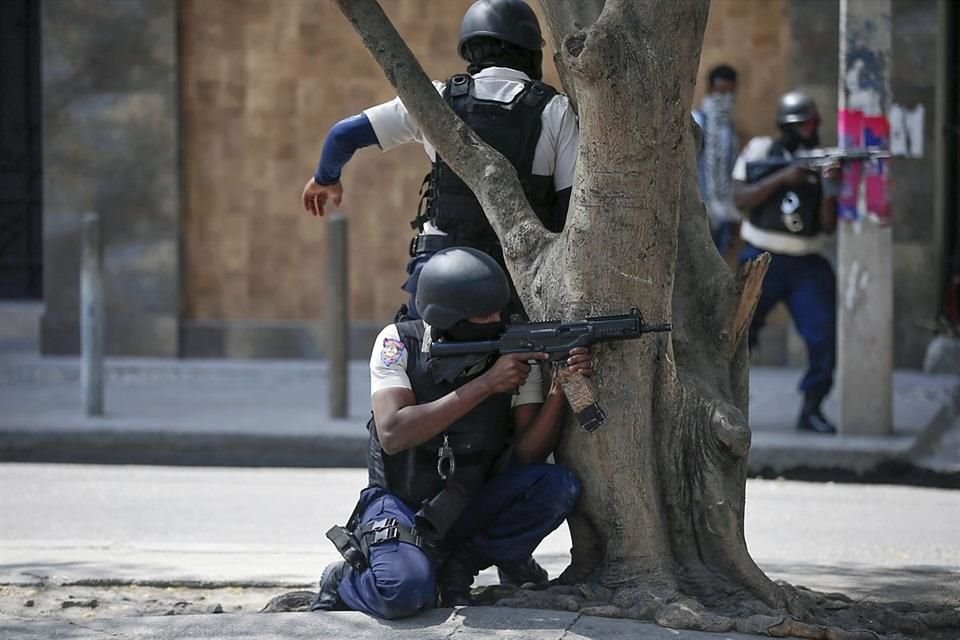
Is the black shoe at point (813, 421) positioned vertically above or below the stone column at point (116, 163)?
below

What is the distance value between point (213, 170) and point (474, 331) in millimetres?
7341

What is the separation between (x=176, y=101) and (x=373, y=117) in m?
6.61

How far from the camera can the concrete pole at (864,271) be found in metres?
8.75

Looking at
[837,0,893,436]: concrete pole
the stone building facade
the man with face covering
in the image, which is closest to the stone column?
the stone building facade

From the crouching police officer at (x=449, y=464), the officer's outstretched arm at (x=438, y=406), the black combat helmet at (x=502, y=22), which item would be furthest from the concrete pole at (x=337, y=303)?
the officer's outstretched arm at (x=438, y=406)

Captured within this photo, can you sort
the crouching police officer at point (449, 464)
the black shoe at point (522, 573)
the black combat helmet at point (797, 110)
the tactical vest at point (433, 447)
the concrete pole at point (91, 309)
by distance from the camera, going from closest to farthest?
the crouching police officer at point (449, 464)
the tactical vest at point (433, 447)
the black shoe at point (522, 573)
the black combat helmet at point (797, 110)
the concrete pole at point (91, 309)

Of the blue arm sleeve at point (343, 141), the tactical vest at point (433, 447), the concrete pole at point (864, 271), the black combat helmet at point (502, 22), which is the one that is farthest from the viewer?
the concrete pole at point (864, 271)

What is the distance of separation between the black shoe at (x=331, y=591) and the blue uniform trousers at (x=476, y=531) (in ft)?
0.25

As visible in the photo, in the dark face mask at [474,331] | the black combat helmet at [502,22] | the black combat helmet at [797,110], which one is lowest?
the dark face mask at [474,331]

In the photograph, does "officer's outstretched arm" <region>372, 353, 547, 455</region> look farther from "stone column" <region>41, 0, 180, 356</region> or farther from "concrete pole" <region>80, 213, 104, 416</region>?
"stone column" <region>41, 0, 180, 356</region>

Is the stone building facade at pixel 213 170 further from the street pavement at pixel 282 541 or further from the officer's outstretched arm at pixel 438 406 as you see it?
the officer's outstretched arm at pixel 438 406

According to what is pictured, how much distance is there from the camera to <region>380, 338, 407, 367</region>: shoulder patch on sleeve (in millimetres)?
5031

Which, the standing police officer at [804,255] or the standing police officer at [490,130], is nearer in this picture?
the standing police officer at [490,130]

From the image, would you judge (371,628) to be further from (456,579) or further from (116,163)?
(116,163)
